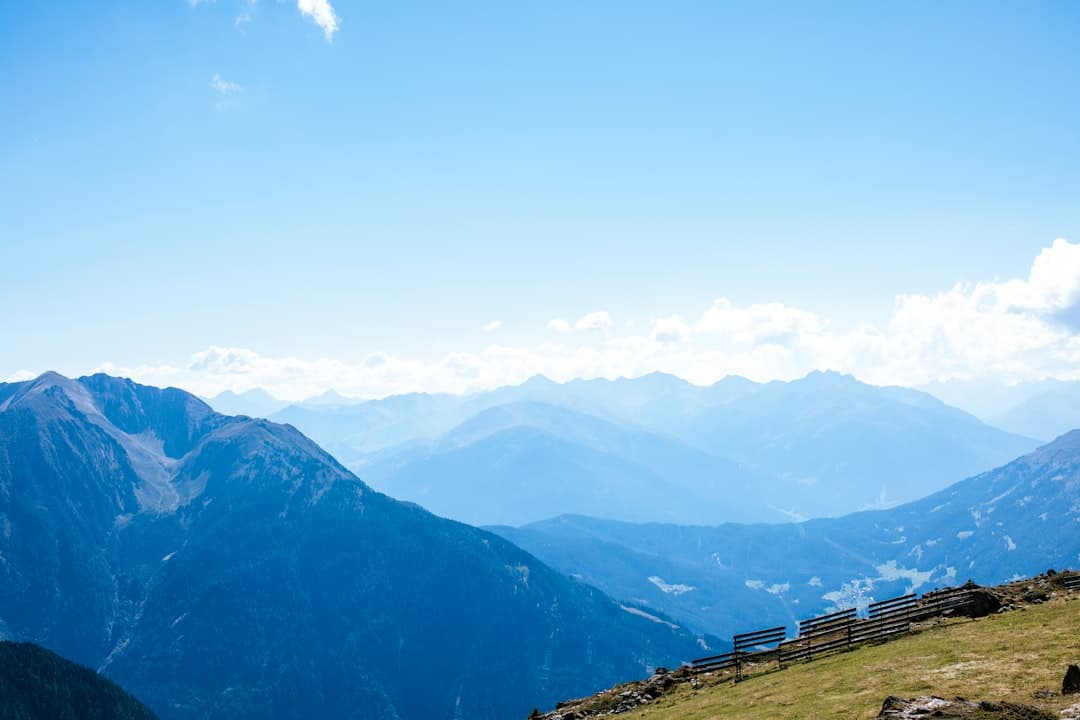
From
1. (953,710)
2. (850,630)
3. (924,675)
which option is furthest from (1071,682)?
(850,630)

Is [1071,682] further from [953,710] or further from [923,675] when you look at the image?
[923,675]

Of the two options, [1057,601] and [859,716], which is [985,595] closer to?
[1057,601]

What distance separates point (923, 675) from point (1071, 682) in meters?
8.41

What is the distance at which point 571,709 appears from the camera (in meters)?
57.0

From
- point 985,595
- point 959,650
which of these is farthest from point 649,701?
point 985,595

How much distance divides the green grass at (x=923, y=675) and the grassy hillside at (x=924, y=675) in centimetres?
6

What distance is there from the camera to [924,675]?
3756cm

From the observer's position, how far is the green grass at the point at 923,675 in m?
33.9

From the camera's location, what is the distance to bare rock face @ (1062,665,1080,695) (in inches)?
1184

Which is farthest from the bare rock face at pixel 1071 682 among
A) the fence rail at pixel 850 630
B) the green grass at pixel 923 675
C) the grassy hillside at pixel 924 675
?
the fence rail at pixel 850 630

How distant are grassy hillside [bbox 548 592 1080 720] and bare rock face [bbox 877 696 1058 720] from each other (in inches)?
61.7

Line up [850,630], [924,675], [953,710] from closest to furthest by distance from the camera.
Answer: [953,710]
[924,675]
[850,630]

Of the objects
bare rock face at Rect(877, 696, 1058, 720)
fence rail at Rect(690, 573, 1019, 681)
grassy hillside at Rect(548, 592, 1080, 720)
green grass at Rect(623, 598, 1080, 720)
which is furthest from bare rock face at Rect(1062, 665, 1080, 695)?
fence rail at Rect(690, 573, 1019, 681)

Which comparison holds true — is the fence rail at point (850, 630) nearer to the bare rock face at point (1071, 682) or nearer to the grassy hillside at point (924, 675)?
Result: the grassy hillside at point (924, 675)
